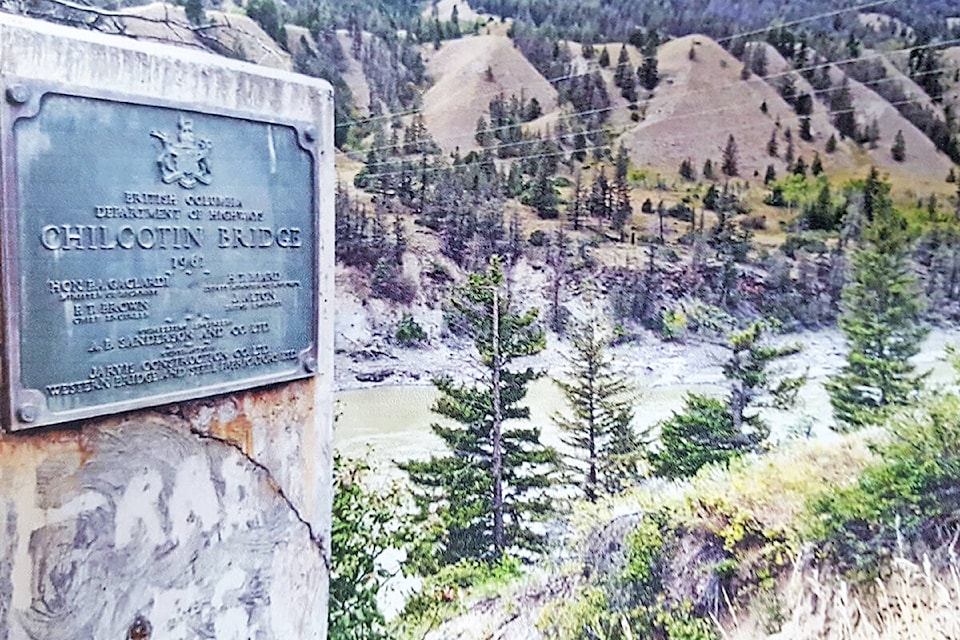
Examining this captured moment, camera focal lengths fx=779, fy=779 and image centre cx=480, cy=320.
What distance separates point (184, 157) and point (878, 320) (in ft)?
9.65

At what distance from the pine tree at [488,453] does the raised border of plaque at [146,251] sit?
3.42ft

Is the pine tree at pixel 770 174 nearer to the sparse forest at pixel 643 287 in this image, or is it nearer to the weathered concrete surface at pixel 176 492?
the sparse forest at pixel 643 287

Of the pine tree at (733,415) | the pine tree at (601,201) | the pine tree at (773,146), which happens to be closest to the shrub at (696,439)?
the pine tree at (733,415)

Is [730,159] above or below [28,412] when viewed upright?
above

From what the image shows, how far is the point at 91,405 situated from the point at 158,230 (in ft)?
1.48

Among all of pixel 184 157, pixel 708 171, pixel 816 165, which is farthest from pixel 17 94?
pixel 816 165

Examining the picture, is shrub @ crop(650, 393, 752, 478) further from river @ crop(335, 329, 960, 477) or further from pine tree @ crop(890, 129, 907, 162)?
pine tree @ crop(890, 129, 907, 162)

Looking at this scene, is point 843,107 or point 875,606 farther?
point 843,107

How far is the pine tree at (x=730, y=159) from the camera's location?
344 centimetres

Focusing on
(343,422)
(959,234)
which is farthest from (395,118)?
(959,234)

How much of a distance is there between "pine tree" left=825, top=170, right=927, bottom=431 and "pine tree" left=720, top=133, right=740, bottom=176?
0.59 metres

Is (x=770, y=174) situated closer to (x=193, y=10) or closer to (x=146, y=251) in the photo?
(x=193, y=10)

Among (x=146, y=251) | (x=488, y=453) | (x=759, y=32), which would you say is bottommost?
(x=488, y=453)

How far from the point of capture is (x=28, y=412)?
1.70 metres
